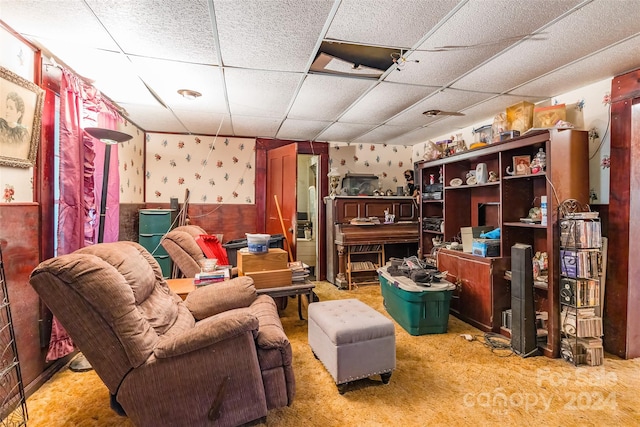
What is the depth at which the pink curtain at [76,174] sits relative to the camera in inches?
84.7

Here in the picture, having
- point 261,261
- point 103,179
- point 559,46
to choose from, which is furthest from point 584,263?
point 103,179

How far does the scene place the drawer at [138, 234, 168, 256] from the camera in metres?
4.00

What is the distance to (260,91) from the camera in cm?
285

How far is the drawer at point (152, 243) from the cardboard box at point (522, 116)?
4.25 metres

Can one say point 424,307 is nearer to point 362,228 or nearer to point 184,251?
point 362,228

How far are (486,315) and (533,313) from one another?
52cm

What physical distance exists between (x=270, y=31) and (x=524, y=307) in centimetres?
270

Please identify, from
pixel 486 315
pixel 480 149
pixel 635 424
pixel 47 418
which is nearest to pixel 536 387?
pixel 635 424

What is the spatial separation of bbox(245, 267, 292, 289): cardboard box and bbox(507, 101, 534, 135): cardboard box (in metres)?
2.49

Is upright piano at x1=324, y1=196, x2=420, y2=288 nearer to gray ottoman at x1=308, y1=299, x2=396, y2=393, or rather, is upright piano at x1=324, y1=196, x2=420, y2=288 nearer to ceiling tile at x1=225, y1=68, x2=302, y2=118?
ceiling tile at x1=225, y1=68, x2=302, y2=118

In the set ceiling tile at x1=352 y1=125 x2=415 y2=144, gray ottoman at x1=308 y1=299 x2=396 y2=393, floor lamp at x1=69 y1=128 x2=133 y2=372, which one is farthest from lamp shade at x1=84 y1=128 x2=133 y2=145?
ceiling tile at x1=352 y1=125 x2=415 y2=144

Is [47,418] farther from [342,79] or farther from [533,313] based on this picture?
[533,313]

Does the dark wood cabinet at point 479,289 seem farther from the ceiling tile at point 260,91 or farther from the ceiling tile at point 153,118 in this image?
the ceiling tile at point 153,118

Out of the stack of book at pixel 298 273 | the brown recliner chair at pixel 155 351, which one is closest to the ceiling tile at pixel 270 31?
the brown recliner chair at pixel 155 351
